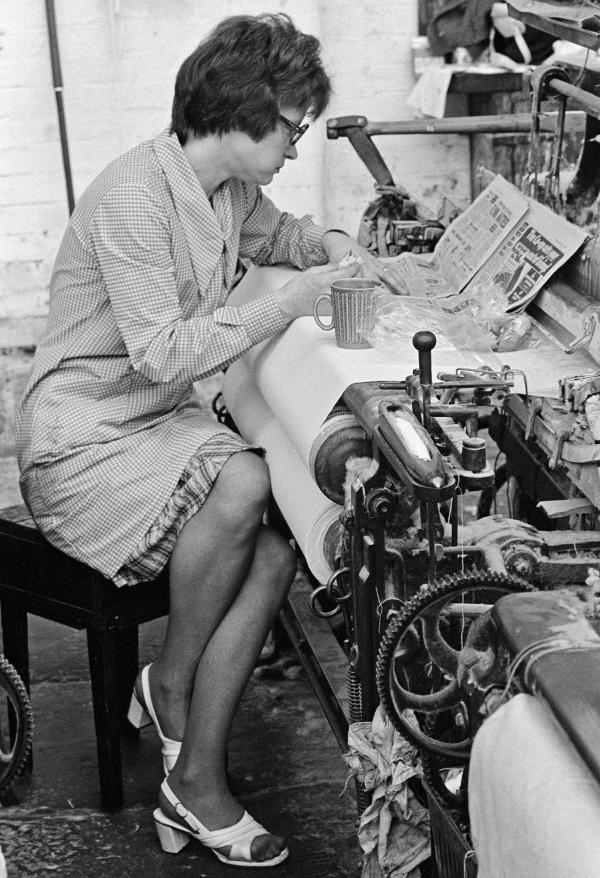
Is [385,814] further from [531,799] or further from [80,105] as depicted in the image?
[80,105]

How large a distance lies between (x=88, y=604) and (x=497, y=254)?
119 cm

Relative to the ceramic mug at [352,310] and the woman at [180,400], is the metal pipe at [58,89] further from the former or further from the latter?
the ceramic mug at [352,310]

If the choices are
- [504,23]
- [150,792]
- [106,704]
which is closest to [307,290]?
[106,704]

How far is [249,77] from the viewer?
2.45 meters

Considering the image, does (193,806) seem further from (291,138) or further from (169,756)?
(291,138)

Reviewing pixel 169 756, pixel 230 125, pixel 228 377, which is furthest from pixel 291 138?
pixel 169 756

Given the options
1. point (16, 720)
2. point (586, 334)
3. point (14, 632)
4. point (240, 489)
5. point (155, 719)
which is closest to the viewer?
point (16, 720)

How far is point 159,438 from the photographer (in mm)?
2551

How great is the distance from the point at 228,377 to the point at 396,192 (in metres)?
0.70

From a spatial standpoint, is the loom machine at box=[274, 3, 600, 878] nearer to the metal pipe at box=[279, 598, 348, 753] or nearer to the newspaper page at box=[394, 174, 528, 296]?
the metal pipe at box=[279, 598, 348, 753]

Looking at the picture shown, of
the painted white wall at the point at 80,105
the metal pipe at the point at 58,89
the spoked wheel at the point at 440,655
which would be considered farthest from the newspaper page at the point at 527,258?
the metal pipe at the point at 58,89

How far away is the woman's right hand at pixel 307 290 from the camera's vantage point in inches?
97.1

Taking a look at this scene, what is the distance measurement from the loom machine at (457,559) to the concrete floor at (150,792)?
302mm

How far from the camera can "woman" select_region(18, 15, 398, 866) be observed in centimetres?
245
